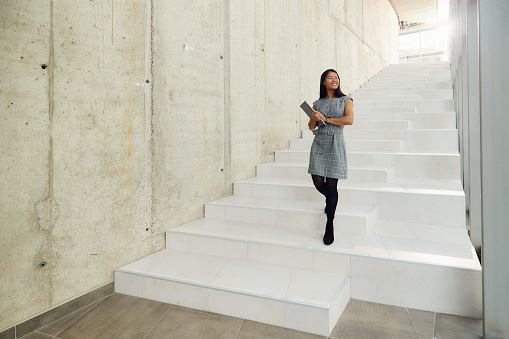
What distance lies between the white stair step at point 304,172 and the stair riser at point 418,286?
1.39 metres

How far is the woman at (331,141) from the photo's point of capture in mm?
2320

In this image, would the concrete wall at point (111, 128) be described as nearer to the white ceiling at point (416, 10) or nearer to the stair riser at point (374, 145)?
the stair riser at point (374, 145)

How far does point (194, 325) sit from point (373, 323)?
111cm

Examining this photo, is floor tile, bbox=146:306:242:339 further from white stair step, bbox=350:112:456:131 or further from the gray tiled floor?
white stair step, bbox=350:112:456:131

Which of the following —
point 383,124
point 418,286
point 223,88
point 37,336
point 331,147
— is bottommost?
point 37,336

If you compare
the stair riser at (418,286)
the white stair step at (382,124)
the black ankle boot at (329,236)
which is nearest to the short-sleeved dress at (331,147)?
the black ankle boot at (329,236)

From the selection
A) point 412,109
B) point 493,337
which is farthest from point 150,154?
point 412,109

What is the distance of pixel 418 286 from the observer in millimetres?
1956

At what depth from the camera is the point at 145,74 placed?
254 cm

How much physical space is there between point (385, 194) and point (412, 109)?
2575mm

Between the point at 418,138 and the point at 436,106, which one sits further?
the point at 436,106

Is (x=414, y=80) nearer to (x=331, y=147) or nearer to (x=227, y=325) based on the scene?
(x=331, y=147)

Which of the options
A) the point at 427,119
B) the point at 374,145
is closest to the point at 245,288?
the point at 374,145

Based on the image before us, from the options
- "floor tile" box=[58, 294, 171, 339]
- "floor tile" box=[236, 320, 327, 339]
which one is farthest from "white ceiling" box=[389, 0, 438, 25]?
"floor tile" box=[58, 294, 171, 339]
